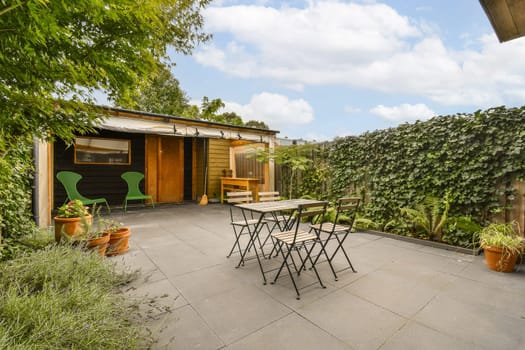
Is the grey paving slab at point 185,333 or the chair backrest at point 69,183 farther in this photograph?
the chair backrest at point 69,183

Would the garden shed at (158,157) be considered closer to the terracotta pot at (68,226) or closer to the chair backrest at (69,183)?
the chair backrest at (69,183)

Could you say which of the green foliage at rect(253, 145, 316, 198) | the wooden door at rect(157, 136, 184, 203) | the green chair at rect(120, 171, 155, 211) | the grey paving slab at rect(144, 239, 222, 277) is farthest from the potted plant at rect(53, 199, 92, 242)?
the wooden door at rect(157, 136, 184, 203)

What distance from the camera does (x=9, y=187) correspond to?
2.48 meters


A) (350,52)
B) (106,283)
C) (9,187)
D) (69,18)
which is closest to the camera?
(69,18)

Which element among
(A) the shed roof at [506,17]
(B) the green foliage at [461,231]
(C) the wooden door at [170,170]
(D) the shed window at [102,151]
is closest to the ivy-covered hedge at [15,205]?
(D) the shed window at [102,151]

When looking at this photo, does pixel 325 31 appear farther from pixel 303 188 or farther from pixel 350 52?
pixel 303 188

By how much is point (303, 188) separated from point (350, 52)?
13.9 feet

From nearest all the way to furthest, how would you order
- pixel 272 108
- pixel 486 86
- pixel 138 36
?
pixel 138 36, pixel 486 86, pixel 272 108

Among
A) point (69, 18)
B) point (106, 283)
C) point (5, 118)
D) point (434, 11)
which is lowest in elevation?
point (106, 283)

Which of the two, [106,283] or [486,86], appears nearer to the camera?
[106,283]

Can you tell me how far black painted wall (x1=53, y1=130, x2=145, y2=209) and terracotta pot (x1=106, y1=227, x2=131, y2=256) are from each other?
4.43 meters

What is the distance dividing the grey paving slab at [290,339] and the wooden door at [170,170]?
7040mm

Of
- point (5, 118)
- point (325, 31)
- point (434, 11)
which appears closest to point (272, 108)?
point (325, 31)

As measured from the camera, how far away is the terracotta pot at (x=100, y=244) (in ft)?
9.13
